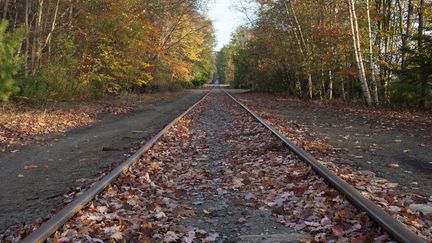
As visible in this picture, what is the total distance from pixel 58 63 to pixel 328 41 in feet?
47.8

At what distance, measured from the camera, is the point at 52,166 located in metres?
8.46

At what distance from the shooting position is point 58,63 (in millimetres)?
19609

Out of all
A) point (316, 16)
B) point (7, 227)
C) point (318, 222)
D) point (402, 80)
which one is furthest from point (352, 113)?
point (7, 227)

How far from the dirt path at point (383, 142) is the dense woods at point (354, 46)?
2.21m

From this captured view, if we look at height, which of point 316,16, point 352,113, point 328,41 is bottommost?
point 352,113

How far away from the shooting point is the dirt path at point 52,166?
5.88 meters

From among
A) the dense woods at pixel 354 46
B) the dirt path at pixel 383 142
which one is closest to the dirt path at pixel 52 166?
the dirt path at pixel 383 142

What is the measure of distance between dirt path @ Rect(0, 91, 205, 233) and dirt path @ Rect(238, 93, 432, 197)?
446 cm

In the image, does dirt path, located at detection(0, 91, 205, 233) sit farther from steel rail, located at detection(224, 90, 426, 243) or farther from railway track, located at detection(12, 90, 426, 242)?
steel rail, located at detection(224, 90, 426, 243)

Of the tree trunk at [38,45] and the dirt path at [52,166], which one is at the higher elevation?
the tree trunk at [38,45]

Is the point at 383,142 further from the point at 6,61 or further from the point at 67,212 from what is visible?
the point at 6,61

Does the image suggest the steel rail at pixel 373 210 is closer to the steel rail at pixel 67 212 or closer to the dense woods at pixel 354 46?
the steel rail at pixel 67 212

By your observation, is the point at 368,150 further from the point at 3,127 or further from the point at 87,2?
the point at 87,2

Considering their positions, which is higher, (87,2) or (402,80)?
(87,2)
